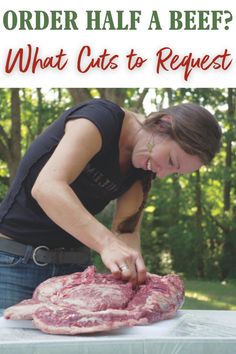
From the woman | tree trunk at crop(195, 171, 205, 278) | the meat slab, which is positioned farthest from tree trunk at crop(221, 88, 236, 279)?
the meat slab

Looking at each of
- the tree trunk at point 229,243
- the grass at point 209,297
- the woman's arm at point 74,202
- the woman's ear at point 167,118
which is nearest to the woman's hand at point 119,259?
the woman's arm at point 74,202

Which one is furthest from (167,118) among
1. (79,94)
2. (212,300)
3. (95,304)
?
(79,94)

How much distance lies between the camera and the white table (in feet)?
6.52

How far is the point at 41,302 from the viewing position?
2.35 meters

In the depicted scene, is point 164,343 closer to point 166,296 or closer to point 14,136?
point 166,296

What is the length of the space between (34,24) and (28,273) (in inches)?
207

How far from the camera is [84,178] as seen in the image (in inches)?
110

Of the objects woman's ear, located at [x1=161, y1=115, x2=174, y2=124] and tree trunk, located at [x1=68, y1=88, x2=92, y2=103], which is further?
tree trunk, located at [x1=68, y1=88, x2=92, y2=103]

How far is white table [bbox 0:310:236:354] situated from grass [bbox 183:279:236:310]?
5.52 metres

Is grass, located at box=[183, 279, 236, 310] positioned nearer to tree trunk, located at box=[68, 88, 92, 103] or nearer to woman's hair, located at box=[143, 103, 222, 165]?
tree trunk, located at box=[68, 88, 92, 103]

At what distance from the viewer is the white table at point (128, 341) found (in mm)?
1986

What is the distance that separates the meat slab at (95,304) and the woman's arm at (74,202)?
89mm

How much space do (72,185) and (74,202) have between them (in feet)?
1.07

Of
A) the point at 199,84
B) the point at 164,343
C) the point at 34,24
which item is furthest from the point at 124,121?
the point at 199,84
